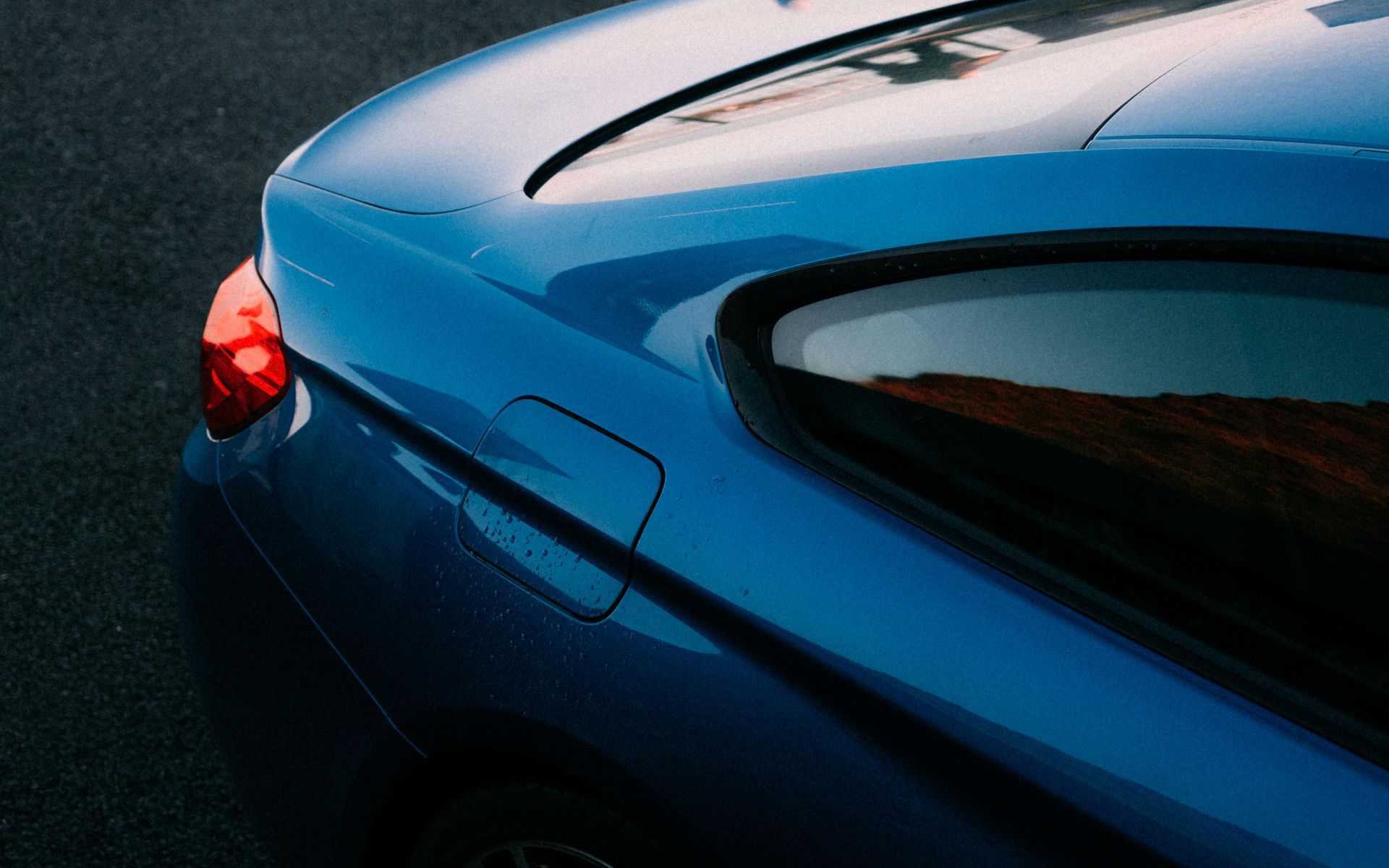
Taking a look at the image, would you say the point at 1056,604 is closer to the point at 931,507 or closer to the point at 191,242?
the point at 931,507

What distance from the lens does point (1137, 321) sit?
1044 millimetres

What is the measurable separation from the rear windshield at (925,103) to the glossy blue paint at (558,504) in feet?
1.24

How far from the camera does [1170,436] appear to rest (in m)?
1.02

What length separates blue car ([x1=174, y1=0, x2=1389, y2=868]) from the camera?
0.96m

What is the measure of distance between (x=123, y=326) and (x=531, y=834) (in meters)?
2.53

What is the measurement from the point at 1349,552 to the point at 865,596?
0.43 m

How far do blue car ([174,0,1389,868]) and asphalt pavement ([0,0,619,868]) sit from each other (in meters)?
0.79

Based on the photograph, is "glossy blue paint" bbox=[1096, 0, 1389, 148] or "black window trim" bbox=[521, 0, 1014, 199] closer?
"glossy blue paint" bbox=[1096, 0, 1389, 148]

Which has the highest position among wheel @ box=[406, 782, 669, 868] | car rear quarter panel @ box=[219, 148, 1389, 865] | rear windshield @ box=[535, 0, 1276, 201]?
rear windshield @ box=[535, 0, 1276, 201]

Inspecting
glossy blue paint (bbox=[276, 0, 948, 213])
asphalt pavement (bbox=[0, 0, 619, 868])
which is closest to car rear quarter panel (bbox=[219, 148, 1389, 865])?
glossy blue paint (bbox=[276, 0, 948, 213])

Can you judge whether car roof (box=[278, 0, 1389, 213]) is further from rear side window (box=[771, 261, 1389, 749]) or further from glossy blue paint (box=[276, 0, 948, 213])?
rear side window (box=[771, 261, 1389, 749])

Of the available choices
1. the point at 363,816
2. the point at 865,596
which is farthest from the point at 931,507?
the point at 363,816

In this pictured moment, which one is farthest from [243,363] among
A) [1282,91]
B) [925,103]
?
[1282,91]

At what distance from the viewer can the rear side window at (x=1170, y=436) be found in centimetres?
96
